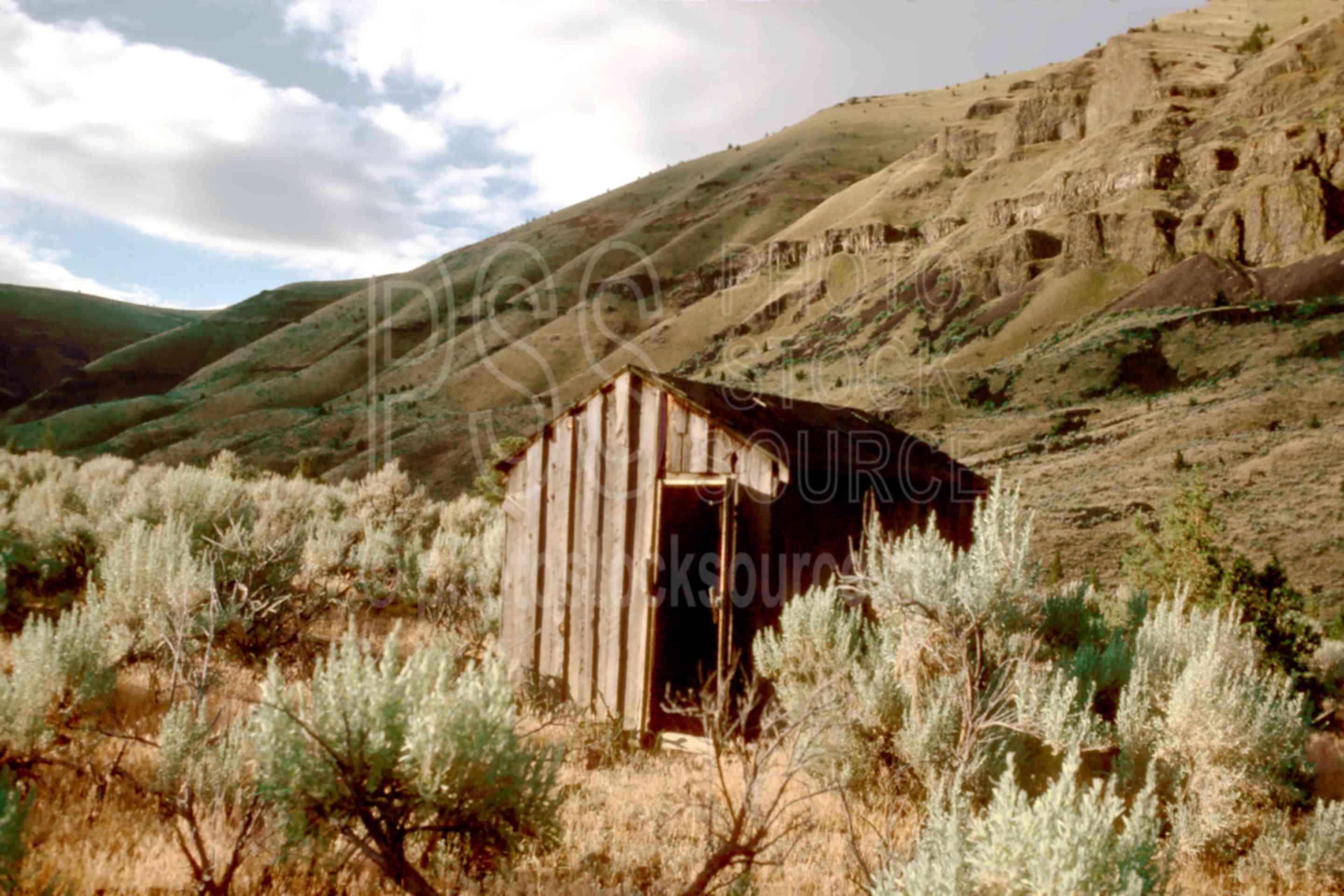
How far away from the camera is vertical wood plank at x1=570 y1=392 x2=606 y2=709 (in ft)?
26.0

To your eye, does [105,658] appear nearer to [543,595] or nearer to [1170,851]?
[543,595]

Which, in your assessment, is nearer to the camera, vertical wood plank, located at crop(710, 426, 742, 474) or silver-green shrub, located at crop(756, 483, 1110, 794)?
silver-green shrub, located at crop(756, 483, 1110, 794)

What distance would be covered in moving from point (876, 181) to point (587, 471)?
72784 millimetres

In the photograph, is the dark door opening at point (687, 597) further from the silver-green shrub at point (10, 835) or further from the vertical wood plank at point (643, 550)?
the silver-green shrub at point (10, 835)

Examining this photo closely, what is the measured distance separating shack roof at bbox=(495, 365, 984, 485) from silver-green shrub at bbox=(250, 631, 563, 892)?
415 centimetres

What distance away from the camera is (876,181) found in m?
73.4

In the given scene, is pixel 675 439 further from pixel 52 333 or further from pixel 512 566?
pixel 52 333

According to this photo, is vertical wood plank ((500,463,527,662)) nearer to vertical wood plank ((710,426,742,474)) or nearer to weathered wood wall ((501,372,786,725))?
weathered wood wall ((501,372,786,725))

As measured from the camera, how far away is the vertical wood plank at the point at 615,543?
7742 mm

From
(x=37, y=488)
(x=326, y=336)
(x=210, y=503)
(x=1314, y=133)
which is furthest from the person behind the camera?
(x=326, y=336)

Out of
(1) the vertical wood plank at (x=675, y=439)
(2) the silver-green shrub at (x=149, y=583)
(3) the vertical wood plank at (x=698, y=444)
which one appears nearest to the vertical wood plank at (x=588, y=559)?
(1) the vertical wood plank at (x=675, y=439)

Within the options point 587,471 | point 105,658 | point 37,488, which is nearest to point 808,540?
point 587,471

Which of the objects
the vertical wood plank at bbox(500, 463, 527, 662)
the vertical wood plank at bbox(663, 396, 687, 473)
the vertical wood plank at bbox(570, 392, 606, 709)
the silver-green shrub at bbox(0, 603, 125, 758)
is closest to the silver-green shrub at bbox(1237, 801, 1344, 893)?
the vertical wood plank at bbox(663, 396, 687, 473)

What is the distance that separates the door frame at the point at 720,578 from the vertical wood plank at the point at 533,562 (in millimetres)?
1354
